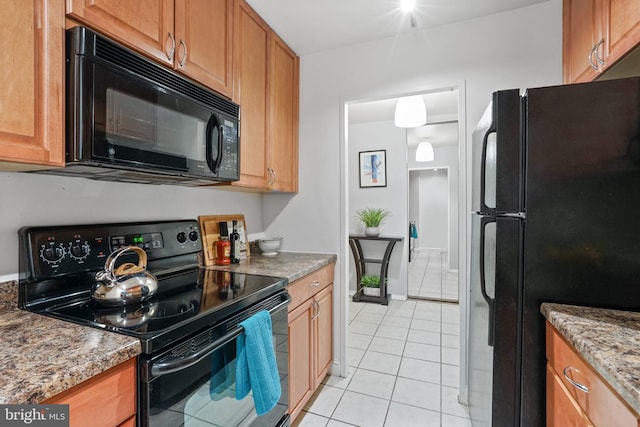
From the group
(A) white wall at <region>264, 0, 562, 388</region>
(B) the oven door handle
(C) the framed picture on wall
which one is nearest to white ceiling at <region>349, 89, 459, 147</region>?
(C) the framed picture on wall

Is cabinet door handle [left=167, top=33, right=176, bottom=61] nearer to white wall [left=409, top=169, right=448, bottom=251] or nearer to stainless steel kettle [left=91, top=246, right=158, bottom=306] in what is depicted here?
stainless steel kettle [left=91, top=246, right=158, bottom=306]

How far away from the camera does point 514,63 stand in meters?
1.76

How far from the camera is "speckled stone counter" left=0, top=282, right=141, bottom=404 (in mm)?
578

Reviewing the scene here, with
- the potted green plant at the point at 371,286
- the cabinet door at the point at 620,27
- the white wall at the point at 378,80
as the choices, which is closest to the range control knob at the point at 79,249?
the white wall at the point at 378,80

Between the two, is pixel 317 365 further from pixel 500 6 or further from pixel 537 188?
pixel 500 6

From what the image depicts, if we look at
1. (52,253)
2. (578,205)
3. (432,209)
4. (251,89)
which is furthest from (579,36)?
(432,209)

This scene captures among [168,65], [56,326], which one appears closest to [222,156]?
[168,65]

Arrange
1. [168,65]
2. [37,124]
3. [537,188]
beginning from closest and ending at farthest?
[37,124] → [537,188] → [168,65]

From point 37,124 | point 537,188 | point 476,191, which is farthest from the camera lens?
point 476,191

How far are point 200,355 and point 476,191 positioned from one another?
1.47 metres

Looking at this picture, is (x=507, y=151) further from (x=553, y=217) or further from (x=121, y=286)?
(x=121, y=286)

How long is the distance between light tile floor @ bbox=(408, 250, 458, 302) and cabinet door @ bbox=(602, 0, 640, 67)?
3.26 meters

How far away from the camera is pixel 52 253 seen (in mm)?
1096

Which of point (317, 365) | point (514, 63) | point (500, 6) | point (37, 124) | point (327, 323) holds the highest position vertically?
point (500, 6)
